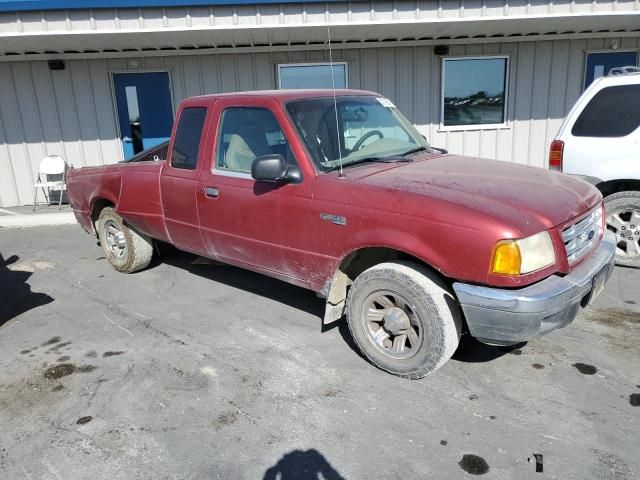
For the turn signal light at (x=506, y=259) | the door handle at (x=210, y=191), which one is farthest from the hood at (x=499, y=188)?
the door handle at (x=210, y=191)

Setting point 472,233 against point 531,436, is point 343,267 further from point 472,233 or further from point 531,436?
point 531,436

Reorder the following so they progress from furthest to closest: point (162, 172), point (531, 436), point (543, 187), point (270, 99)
Result: point (162, 172), point (270, 99), point (543, 187), point (531, 436)

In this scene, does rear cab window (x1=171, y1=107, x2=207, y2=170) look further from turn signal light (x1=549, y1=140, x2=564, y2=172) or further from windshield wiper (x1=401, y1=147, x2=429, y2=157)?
turn signal light (x1=549, y1=140, x2=564, y2=172)

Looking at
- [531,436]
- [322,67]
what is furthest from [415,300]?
[322,67]

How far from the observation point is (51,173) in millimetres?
9438

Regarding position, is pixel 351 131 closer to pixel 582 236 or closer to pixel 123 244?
pixel 582 236

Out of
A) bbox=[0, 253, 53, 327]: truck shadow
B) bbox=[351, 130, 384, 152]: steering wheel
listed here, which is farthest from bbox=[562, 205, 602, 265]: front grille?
bbox=[0, 253, 53, 327]: truck shadow

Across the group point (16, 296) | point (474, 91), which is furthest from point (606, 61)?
point (16, 296)

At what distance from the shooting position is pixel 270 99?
389 centimetres

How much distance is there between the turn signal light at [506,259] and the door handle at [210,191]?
7.56 ft

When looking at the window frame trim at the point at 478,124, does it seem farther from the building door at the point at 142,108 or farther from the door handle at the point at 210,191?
the door handle at the point at 210,191

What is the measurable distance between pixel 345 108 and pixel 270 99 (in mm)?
613

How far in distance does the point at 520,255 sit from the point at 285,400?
167 cm

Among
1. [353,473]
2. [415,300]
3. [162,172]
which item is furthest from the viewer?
[162,172]
